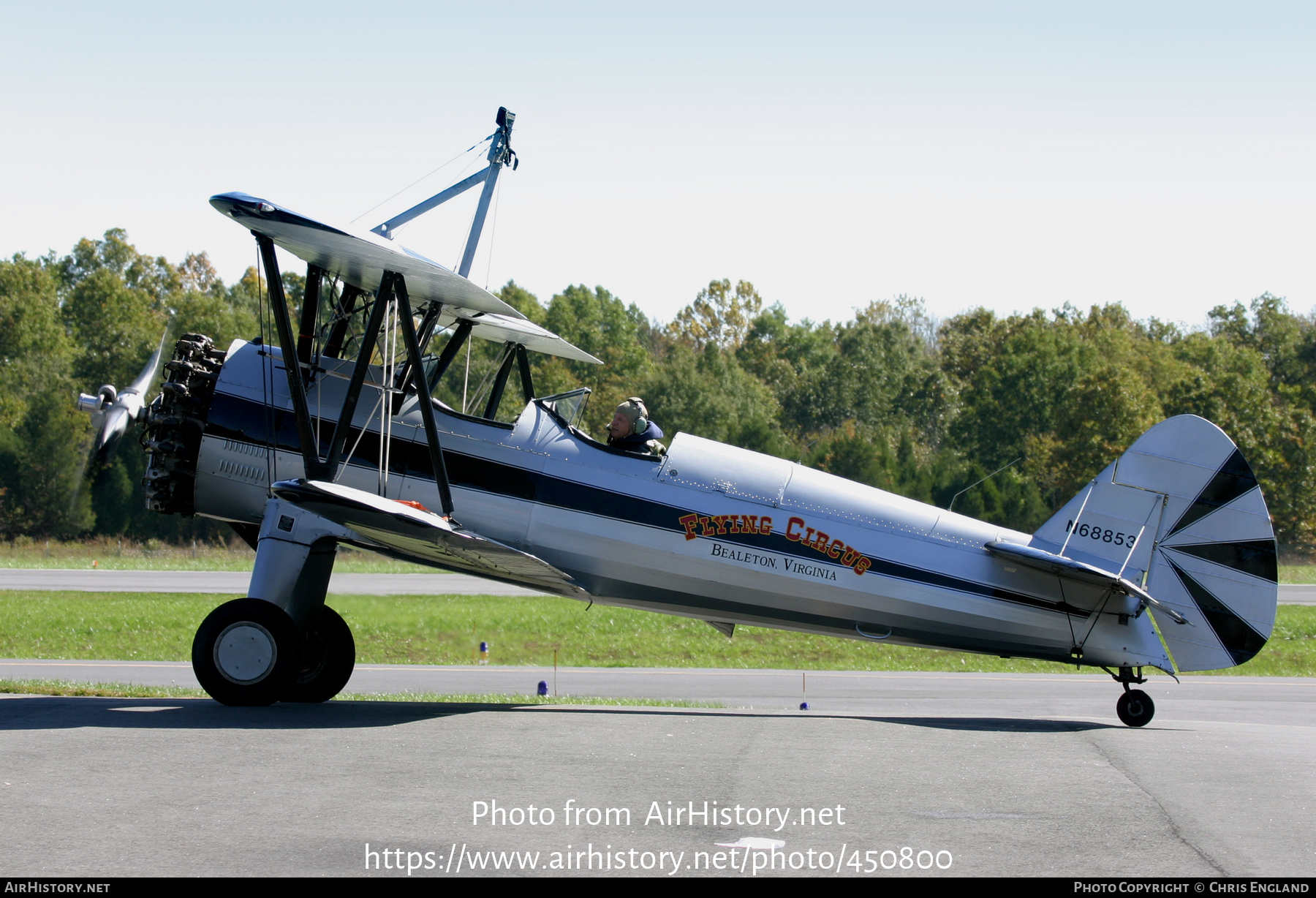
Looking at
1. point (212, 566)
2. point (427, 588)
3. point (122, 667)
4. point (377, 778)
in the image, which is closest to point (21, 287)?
point (212, 566)

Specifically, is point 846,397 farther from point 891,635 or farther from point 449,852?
point 449,852

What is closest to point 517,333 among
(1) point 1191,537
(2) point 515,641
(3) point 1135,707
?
(1) point 1191,537

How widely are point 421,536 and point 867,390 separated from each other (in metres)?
58.7

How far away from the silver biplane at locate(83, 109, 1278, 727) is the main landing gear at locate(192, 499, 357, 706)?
28 millimetres

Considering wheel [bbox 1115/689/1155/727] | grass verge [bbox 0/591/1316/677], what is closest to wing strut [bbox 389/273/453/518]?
wheel [bbox 1115/689/1155/727]

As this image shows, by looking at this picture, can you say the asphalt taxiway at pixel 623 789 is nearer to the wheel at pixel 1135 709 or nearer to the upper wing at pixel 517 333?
the wheel at pixel 1135 709

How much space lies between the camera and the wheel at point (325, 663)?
35.4 feet

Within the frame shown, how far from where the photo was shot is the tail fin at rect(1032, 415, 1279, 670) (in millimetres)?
10523

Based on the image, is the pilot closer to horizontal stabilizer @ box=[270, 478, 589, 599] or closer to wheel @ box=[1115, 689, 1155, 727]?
horizontal stabilizer @ box=[270, 478, 589, 599]

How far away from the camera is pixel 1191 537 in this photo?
1070cm

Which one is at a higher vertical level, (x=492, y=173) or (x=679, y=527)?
(x=492, y=173)

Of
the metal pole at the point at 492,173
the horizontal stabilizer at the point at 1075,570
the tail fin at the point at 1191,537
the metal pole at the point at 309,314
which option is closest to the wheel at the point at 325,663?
the metal pole at the point at 309,314

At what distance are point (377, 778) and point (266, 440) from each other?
470cm

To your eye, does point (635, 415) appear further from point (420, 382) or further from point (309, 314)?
point (309, 314)
